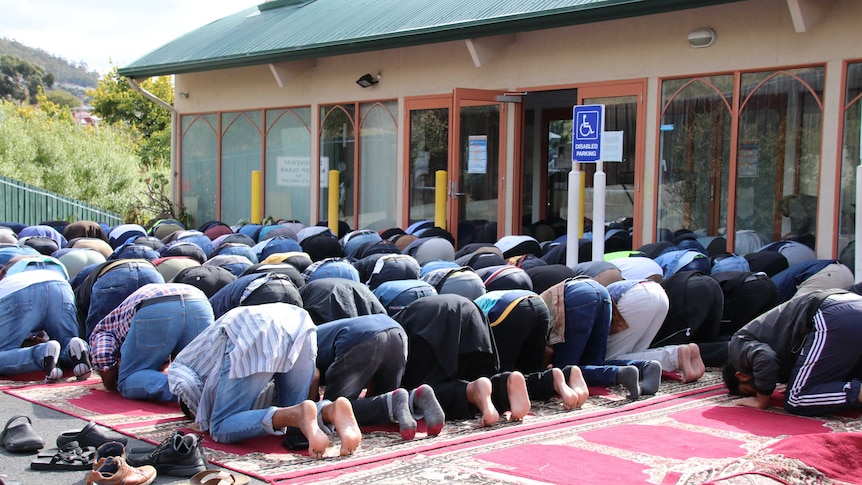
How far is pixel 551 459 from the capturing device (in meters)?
5.22

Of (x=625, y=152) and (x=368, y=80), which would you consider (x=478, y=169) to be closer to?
(x=625, y=152)

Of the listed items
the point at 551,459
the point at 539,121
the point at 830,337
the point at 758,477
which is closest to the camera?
the point at 758,477

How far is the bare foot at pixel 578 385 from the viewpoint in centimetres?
649

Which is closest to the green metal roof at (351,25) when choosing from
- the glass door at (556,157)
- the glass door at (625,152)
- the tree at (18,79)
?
the glass door at (625,152)

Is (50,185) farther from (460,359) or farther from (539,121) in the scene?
(460,359)

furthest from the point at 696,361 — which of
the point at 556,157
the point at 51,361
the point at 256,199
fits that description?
the point at 256,199

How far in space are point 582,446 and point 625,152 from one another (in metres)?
6.83

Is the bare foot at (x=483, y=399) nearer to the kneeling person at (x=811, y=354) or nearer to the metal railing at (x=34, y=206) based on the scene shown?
the kneeling person at (x=811, y=354)

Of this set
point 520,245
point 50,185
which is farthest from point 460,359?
point 50,185

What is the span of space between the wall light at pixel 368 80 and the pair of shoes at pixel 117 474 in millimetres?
10638

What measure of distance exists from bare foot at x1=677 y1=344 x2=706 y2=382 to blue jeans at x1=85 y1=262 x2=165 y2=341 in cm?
450

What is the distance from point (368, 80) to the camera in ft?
48.4

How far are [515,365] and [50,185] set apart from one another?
23568 mm

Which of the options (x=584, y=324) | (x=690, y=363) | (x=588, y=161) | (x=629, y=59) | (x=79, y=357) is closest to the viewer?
(x=584, y=324)
